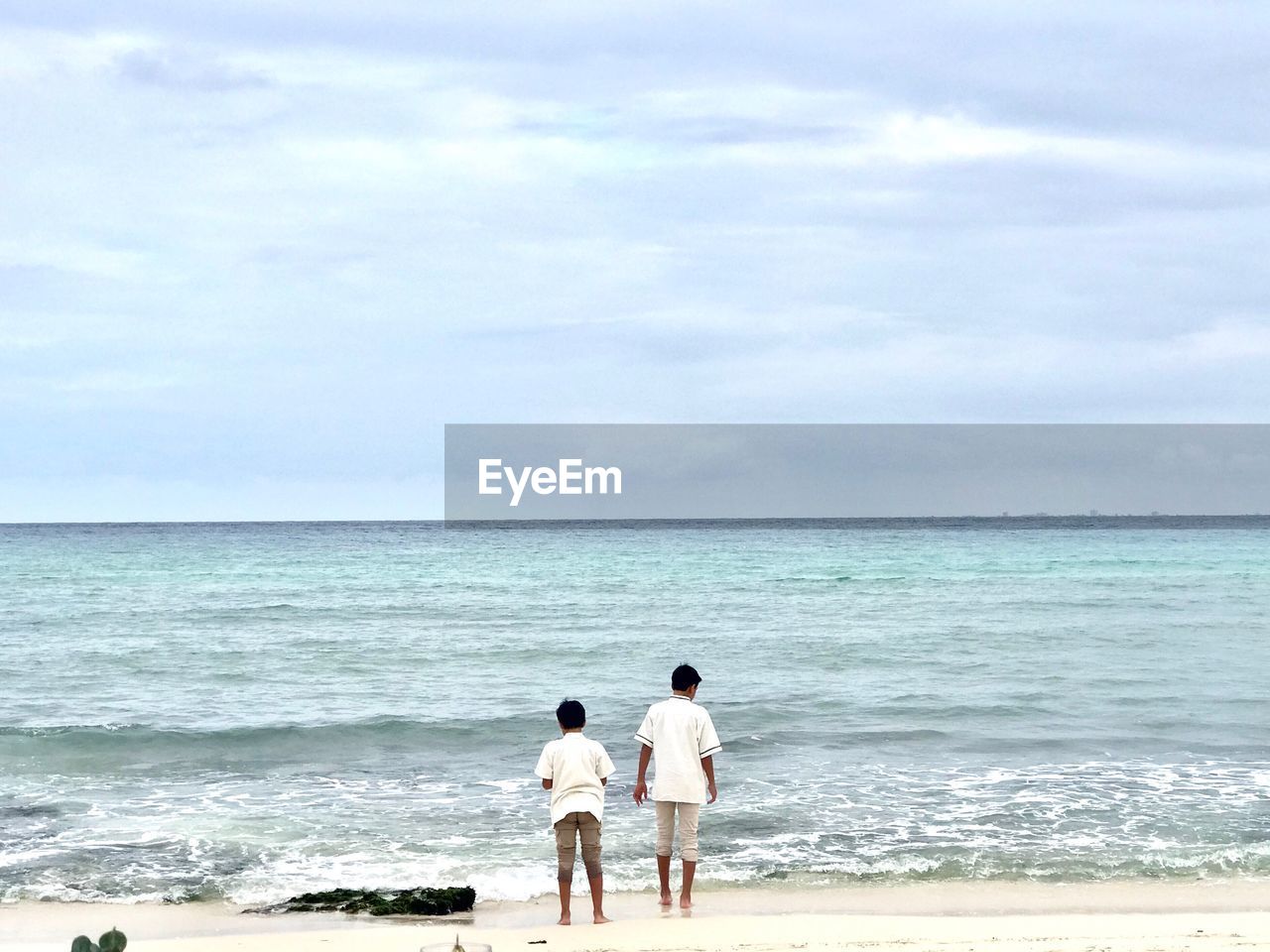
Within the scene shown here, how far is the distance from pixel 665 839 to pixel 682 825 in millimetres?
172

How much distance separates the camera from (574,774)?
798 cm

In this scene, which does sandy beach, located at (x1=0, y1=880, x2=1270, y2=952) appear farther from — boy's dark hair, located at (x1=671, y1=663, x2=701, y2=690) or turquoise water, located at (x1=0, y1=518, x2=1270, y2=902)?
boy's dark hair, located at (x1=671, y1=663, x2=701, y2=690)

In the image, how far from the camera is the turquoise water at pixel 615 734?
33.2ft

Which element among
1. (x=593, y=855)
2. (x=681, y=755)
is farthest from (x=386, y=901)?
(x=681, y=755)

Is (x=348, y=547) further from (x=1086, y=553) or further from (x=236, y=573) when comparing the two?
(x=1086, y=553)

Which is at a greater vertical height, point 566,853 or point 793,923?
point 566,853

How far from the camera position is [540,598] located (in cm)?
3547

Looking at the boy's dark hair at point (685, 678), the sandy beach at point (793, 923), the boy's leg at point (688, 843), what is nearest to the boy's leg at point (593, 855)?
the sandy beach at point (793, 923)

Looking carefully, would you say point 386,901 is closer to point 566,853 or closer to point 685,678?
point 566,853

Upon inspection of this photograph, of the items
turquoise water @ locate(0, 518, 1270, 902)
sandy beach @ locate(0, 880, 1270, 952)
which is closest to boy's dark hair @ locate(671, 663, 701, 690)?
sandy beach @ locate(0, 880, 1270, 952)

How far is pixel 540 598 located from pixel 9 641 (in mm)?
14109

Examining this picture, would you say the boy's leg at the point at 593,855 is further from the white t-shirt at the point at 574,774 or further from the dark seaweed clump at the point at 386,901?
the dark seaweed clump at the point at 386,901

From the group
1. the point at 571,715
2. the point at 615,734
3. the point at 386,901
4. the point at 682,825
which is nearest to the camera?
the point at 571,715

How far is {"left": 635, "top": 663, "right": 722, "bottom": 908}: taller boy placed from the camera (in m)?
8.25
